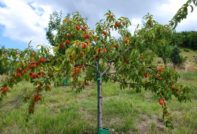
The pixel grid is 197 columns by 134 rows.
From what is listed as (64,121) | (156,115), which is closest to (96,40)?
(64,121)

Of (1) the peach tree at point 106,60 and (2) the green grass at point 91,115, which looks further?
(2) the green grass at point 91,115

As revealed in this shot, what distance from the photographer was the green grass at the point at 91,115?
29.9ft

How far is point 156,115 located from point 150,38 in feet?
11.0

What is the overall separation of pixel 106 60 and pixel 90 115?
9.23 ft

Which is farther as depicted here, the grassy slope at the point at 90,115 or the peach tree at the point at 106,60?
the grassy slope at the point at 90,115

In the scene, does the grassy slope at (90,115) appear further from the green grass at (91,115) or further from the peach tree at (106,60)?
the peach tree at (106,60)

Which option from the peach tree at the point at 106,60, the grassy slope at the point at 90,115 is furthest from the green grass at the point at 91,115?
the peach tree at the point at 106,60

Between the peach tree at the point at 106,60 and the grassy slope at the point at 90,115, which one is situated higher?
the peach tree at the point at 106,60

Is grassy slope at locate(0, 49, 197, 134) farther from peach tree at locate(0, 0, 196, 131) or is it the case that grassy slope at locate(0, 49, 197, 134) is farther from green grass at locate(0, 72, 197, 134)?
peach tree at locate(0, 0, 196, 131)

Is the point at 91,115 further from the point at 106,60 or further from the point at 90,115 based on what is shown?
the point at 106,60

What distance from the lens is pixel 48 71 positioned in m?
6.82

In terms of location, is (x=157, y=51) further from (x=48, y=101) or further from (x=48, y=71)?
(x=48, y=101)

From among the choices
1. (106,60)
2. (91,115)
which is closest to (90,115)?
(91,115)

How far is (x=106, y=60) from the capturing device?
7.79m
